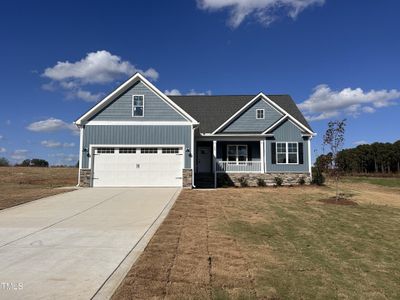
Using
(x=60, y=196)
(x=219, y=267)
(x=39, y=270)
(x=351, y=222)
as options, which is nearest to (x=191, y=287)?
(x=219, y=267)

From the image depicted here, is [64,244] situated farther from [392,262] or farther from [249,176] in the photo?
[249,176]

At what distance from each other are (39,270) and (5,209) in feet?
24.9

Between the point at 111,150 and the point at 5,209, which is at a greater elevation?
the point at 111,150

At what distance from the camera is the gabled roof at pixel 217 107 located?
24688 mm

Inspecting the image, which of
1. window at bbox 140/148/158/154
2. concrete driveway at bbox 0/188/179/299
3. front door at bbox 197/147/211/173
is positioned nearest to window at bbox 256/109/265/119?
front door at bbox 197/147/211/173

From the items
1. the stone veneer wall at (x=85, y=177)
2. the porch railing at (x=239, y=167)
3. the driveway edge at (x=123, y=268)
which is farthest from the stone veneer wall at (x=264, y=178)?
the driveway edge at (x=123, y=268)

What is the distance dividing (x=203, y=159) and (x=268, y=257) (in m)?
17.4

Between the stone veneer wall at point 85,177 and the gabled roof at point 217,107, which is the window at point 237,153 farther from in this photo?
the stone veneer wall at point 85,177

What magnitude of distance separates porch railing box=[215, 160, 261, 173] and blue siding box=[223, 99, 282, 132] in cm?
235

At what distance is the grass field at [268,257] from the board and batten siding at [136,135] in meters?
8.55

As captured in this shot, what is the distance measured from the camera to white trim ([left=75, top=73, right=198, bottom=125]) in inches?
773

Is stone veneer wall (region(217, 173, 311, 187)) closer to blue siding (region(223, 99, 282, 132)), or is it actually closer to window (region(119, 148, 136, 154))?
blue siding (region(223, 99, 282, 132))

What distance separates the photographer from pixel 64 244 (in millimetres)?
→ 7156

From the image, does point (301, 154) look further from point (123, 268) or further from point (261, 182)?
point (123, 268)
